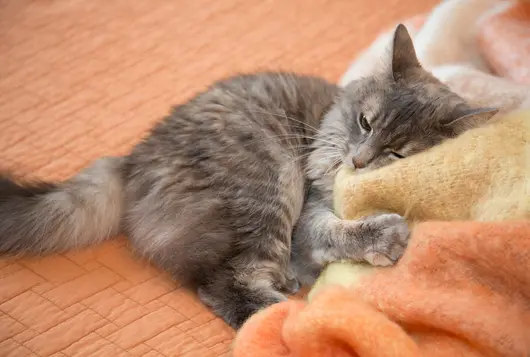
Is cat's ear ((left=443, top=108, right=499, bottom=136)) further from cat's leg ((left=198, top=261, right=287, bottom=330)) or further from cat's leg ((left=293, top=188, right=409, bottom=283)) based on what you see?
cat's leg ((left=198, top=261, right=287, bottom=330))

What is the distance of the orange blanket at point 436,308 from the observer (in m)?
1.10

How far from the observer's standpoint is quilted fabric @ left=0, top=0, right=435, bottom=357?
4.64 ft

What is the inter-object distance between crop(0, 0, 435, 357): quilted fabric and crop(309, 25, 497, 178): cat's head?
0.56 m

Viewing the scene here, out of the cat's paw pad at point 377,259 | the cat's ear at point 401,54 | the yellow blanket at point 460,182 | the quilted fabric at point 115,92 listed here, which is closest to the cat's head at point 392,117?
the cat's ear at point 401,54

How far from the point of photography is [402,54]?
1619 millimetres

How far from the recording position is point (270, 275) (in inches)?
61.4

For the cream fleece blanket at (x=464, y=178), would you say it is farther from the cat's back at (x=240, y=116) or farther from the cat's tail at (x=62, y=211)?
the cat's tail at (x=62, y=211)

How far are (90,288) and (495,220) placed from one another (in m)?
0.99

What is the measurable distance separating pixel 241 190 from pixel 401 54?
58cm

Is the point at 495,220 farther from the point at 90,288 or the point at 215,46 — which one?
the point at 215,46

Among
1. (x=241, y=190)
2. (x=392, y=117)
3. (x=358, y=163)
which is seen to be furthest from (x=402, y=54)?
(x=241, y=190)

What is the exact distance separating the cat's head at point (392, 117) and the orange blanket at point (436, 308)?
13.2 inches

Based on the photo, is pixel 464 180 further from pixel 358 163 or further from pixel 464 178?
pixel 358 163

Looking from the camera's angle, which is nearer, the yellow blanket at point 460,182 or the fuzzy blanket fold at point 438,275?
the fuzzy blanket fold at point 438,275
